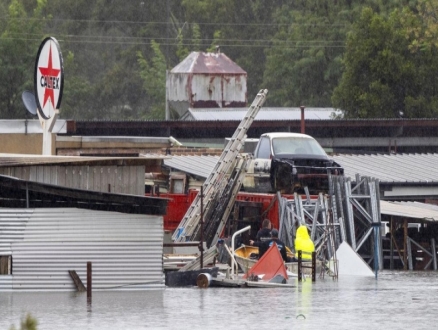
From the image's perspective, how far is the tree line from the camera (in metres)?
62.8

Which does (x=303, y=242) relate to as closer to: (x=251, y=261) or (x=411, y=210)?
(x=251, y=261)

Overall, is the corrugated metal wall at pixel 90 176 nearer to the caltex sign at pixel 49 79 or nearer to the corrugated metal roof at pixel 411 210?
the caltex sign at pixel 49 79

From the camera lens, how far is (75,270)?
2527 cm

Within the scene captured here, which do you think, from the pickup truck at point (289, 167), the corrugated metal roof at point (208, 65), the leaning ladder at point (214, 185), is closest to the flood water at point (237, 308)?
the leaning ladder at point (214, 185)

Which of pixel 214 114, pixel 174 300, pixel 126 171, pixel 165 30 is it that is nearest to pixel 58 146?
pixel 126 171

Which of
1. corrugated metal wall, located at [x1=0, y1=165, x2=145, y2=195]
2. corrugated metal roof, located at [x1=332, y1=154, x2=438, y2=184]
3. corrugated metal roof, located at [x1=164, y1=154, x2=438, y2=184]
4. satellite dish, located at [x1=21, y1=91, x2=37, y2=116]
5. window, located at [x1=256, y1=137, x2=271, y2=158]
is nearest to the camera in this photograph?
corrugated metal wall, located at [x1=0, y1=165, x2=145, y2=195]

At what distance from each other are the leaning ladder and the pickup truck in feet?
2.32

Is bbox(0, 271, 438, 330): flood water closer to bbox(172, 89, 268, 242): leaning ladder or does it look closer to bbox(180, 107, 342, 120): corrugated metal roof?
bbox(172, 89, 268, 242): leaning ladder

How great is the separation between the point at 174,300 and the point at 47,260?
2.44 meters

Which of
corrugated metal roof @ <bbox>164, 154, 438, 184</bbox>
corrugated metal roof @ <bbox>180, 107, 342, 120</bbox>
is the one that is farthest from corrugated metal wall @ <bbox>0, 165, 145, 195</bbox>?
corrugated metal roof @ <bbox>180, 107, 342, 120</bbox>

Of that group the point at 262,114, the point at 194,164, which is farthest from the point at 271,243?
the point at 262,114

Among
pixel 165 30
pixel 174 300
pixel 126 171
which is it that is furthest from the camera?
pixel 165 30

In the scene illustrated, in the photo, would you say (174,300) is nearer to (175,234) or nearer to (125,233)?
(125,233)

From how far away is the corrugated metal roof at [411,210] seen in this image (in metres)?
35.3
